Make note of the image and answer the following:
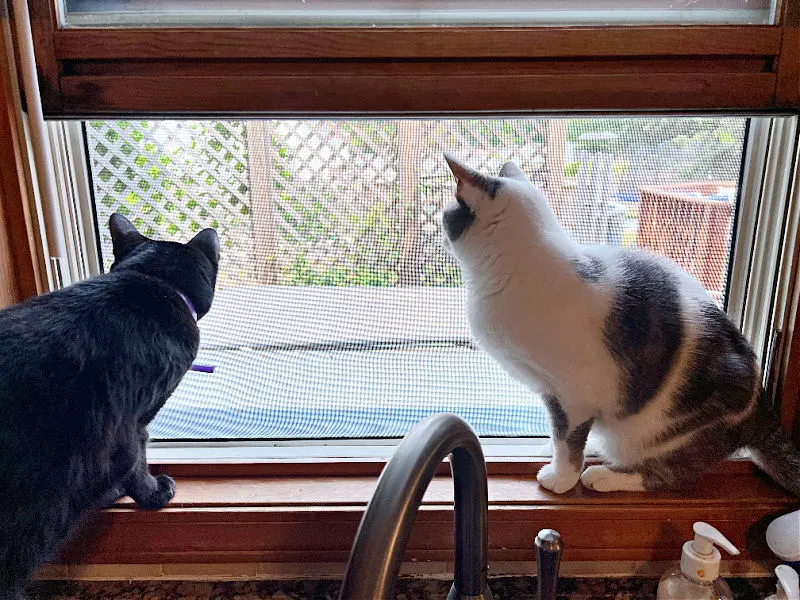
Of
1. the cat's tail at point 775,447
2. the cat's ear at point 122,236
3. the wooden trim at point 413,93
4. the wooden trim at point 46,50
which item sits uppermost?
→ the wooden trim at point 46,50

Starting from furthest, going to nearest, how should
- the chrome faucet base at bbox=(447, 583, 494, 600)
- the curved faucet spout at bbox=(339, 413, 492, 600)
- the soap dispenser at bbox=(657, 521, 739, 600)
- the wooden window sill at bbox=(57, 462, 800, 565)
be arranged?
the wooden window sill at bbox=(57, 462, 800, 565) < the soap dispenser at bbox=(657, 521, 739, 600) < the chrome faucet base at bbox=(447, 583, 494, 600) < the curved faucet spout at bbox=(339, 413, 492, 600)

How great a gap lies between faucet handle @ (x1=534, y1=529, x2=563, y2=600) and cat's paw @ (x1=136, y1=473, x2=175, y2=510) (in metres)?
0.51

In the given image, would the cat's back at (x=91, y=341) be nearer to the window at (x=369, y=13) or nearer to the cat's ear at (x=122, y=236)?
the cat's ear at (x=122, y=236)

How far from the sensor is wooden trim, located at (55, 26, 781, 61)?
0.74m

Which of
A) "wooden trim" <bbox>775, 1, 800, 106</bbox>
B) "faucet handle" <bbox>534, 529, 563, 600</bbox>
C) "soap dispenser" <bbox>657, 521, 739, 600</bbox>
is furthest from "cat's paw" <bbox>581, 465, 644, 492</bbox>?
"wooden trim" <bbox>775, 1, 800, 106</bbox>

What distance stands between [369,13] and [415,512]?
25.2 inches

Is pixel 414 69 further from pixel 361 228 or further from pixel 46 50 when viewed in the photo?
pixel 46 50

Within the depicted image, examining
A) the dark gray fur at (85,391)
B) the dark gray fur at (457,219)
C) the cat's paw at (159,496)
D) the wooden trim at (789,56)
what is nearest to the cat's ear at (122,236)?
the dark gray fur at (85,391)

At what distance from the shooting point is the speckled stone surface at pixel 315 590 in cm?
79

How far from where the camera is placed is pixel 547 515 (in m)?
0.78

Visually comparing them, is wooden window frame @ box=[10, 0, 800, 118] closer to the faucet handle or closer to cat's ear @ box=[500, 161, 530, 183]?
cat's ear @ box=[500, 161, 530, 183]

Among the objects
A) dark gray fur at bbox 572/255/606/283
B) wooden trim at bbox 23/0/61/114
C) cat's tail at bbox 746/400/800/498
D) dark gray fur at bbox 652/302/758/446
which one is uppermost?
wooden trim at bbox 23/0/61/114

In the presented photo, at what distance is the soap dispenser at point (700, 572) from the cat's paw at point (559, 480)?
16cm

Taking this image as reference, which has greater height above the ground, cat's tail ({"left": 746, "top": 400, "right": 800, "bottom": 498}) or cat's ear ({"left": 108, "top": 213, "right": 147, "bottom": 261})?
cat's ear ({"left": 108, "top": 213, "right": 147, "bottom": 261})
